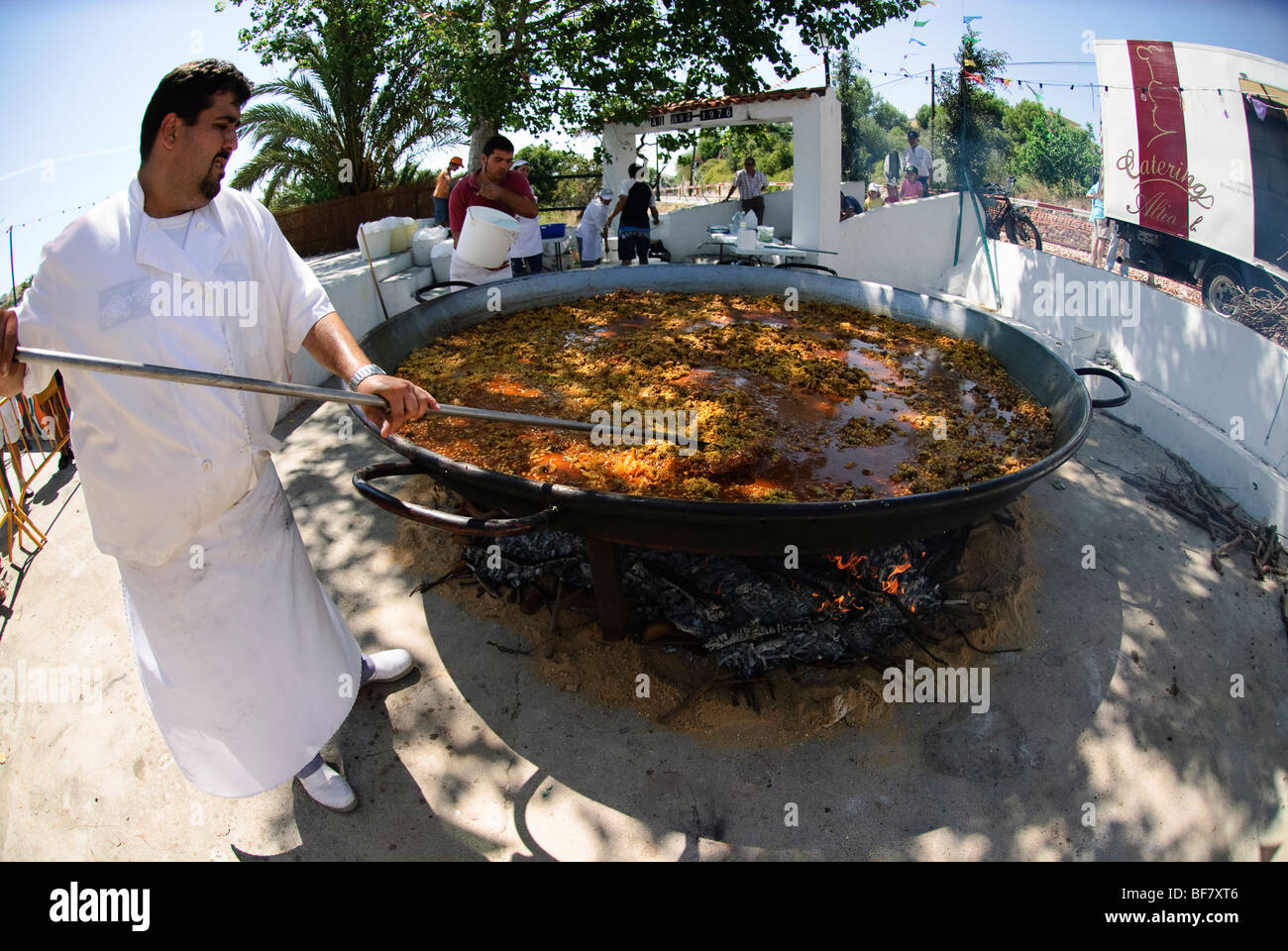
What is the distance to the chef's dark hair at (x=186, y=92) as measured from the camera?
189cm

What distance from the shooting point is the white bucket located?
4992mm

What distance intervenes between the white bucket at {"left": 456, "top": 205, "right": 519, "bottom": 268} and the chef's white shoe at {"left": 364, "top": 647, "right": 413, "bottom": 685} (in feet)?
10.1

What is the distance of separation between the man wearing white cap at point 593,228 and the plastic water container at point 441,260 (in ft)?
10.3

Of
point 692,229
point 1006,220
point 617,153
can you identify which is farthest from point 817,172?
point 617,153

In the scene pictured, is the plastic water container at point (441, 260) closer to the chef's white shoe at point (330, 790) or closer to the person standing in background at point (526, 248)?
the person standing in background at point (526, 248)

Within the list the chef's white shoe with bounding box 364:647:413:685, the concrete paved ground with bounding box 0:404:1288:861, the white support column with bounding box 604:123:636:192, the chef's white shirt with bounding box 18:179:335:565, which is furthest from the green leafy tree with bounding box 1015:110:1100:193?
the chef's white shirt with bounding box 18:179:335:565

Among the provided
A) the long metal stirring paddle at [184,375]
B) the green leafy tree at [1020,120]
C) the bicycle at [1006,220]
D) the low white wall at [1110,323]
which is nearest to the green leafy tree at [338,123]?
the low white wall at [1110,323]

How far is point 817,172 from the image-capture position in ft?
29.7

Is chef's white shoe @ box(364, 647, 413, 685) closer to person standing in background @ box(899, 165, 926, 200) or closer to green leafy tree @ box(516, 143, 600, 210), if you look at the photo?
person standing in background @ box(899, 165, 926, 200)

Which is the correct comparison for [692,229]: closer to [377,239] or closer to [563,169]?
[377,239]

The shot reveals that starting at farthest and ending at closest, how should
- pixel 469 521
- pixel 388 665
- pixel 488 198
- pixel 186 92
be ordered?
pixel 488 198, pixel 388 665, pixel 469 521, pixel 186 92

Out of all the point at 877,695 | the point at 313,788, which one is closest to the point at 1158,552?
the point at 877,695

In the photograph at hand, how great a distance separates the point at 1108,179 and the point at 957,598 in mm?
5383

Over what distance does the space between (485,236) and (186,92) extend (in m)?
3.24
